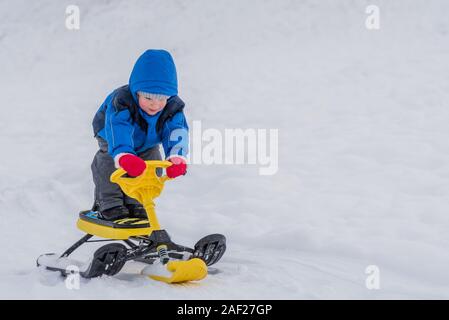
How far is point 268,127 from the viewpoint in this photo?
8883 mm

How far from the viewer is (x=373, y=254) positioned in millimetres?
4457

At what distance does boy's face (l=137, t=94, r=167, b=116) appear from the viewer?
3908mm

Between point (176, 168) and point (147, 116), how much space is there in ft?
1.43

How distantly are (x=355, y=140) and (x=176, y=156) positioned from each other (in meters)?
4.28

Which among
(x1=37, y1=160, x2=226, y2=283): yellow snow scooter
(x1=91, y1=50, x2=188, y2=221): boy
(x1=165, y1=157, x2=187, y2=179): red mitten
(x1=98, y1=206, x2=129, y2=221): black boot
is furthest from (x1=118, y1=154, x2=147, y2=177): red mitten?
(x1=98, y1=206, x2=129, y2=221): black boot

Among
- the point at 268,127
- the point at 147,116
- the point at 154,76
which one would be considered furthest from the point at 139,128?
the point at 268,127

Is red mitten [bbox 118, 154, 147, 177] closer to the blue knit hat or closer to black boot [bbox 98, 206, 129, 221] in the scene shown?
the blue knit hat

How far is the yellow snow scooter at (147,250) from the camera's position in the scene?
11.8ft

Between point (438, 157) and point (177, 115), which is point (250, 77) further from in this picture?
point (177, 115)

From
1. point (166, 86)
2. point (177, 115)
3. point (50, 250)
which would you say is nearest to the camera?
point (166, 86)

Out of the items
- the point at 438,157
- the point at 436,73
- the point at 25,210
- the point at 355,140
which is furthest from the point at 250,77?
the point at 25,210

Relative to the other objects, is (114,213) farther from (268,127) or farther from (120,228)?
(268,127)

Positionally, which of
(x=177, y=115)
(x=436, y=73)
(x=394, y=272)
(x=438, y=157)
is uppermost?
(x=436, y=73)

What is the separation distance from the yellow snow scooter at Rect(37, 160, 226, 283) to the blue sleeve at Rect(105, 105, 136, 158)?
0.14m
